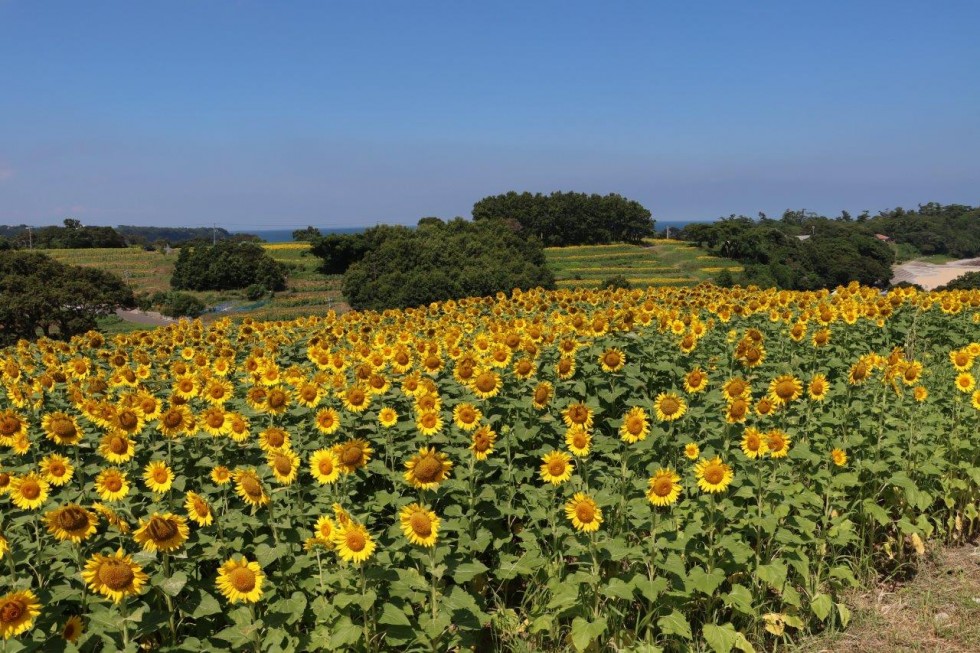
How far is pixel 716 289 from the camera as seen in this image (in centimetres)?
1313

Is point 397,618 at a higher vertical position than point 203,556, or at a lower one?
lower

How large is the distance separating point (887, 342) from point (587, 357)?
212 inches

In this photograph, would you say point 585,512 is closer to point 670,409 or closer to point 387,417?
point 670,409

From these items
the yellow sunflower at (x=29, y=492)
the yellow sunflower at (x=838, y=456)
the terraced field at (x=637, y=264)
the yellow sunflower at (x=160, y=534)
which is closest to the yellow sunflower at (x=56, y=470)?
the yellow sunflower at (x=29, y=492)

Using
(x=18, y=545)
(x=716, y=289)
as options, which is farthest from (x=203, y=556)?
(x=716, y=289)

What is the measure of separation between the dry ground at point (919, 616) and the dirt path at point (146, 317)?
7232 cm

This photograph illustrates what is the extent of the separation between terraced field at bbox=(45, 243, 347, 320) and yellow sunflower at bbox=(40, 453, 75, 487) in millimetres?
56979

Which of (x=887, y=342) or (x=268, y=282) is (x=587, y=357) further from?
(x=268, y=282)

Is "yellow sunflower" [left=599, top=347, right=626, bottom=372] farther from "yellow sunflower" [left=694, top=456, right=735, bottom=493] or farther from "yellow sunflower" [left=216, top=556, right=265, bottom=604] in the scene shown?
"yellow sunflower" [left=216, top=556, right=265, bottom=604]

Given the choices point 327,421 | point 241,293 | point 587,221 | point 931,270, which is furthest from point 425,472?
point 931,270

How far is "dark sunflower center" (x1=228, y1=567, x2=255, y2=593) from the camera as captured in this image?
3.77m

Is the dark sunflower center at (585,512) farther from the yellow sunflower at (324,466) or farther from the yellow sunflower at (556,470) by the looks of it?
the yellow sunflower at (324,466)

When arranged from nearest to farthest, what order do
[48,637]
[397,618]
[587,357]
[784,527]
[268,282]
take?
[48,637], [397,618], [784,527], [587,357], [268,282]

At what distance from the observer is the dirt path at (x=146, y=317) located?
6969 cm
